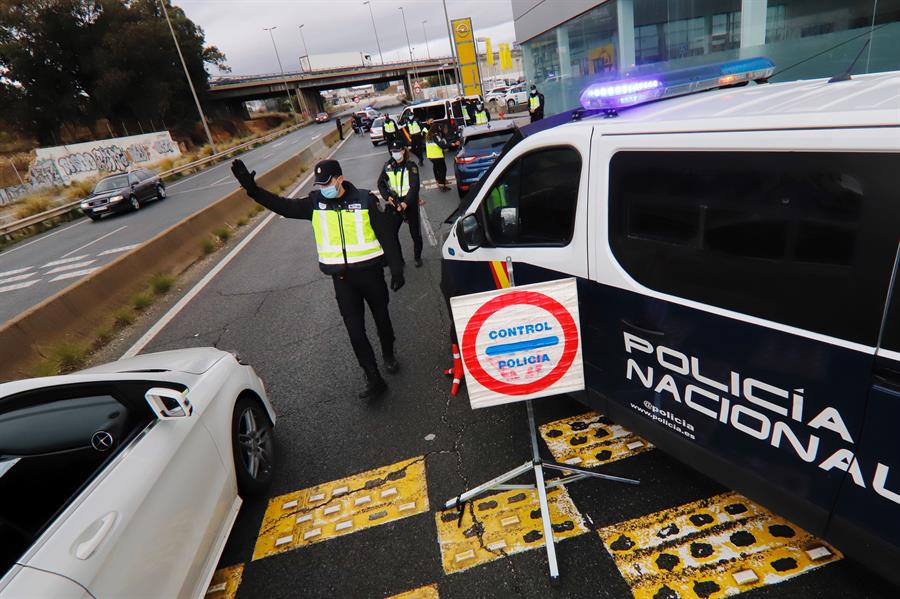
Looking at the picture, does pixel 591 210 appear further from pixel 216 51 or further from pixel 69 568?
pixel 216 51

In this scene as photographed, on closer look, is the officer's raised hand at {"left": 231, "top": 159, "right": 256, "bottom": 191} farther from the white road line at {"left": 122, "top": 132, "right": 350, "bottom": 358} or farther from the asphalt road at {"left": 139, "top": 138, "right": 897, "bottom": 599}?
the white road line at {"left": 122, "top": 132, "right": 350, "bottom": 358}

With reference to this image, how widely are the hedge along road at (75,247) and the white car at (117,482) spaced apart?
264 inches

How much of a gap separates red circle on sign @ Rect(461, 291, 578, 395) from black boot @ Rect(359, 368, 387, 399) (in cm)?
187

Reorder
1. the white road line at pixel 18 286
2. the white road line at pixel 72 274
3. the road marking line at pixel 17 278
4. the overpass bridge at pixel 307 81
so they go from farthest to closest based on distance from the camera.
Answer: the overpass bridge at pixel 307 81
the road marking line at pixel 17 278
the white road line at pixel 72 274
the white road line at pixel 18 286

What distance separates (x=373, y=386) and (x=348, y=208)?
154 cm

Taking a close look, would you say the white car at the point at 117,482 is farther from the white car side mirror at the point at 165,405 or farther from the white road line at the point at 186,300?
the white road line at the point at 186,300

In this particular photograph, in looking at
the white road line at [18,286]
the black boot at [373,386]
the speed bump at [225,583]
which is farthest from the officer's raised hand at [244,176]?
the white road line at [18,286]

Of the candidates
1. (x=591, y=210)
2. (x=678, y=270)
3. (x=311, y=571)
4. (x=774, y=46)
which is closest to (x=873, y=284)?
(x=678, y=270)

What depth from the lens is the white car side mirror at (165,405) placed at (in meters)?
2.50

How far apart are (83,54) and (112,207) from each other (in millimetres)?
41138

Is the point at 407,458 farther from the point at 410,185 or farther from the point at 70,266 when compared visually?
the point at 70,266

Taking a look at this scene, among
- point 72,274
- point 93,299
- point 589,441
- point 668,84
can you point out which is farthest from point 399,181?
point 72,274

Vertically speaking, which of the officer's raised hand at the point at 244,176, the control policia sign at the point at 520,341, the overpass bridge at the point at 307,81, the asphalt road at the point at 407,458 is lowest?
the asphalt road at the point at 407,458

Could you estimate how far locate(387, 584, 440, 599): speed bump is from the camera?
8.17 ft
